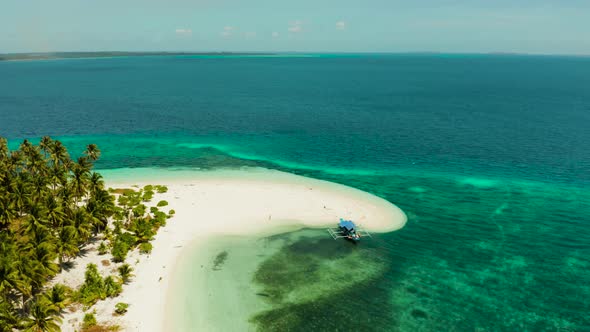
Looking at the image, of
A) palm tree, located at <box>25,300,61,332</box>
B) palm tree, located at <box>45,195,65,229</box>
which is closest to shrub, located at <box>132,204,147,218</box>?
palm tree, located at <box>45,195,65,229</box>

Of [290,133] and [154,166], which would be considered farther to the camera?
[290,133]

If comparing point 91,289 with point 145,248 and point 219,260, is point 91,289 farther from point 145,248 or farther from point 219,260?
point 219,260

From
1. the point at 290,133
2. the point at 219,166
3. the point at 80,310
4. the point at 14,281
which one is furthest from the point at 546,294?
the point at 290,133

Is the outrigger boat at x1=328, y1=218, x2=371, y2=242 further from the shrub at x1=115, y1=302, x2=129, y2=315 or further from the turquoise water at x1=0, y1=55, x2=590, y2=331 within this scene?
the shrub at x1=115, y1=302, x2=129, y2=315

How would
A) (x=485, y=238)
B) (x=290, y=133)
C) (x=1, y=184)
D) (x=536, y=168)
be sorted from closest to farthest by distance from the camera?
(x=1, y=184) → (x=485, y=238) → (x=536, y=168) → (x=290, y=133)

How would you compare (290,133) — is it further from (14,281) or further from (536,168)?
(14,281)

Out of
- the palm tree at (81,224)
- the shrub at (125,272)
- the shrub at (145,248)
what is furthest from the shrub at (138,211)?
the shrub at (125,272)

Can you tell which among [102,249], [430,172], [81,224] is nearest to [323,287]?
[102,249]
